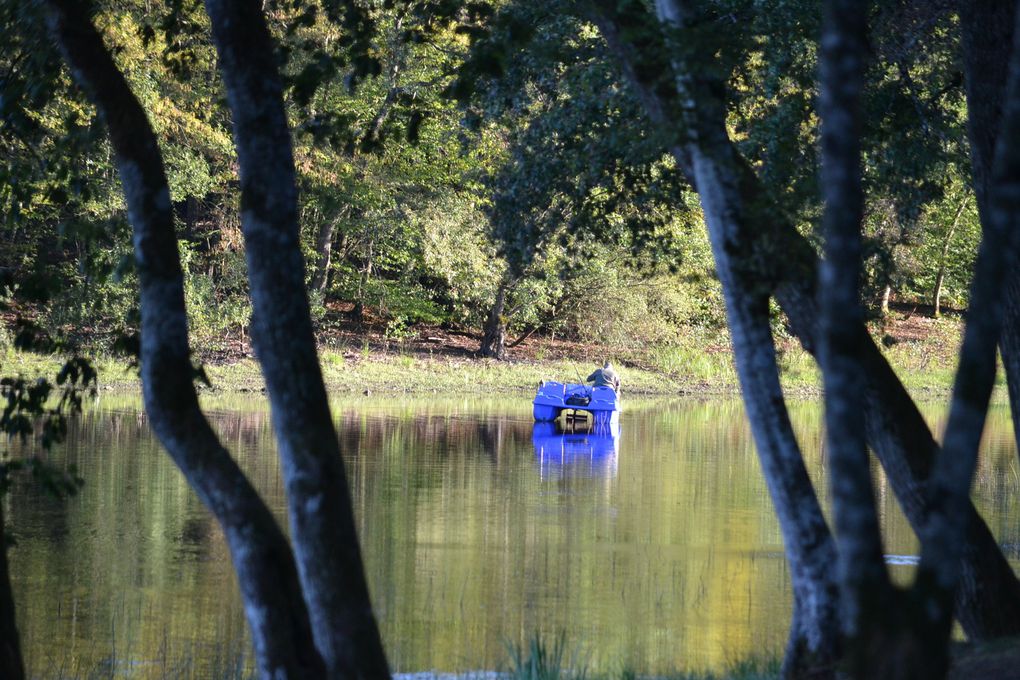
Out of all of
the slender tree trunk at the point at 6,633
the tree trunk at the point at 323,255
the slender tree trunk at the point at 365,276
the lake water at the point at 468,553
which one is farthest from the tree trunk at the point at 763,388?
the slender tree trunk at the point at 365,276

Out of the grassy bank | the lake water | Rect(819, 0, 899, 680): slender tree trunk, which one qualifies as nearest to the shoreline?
the grassy bank

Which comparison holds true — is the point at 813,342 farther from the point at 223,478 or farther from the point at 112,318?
the point at 112,318

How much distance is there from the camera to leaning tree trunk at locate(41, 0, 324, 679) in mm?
5160

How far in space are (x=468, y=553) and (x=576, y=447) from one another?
11.9 metres

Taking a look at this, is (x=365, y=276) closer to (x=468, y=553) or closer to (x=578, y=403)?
(x=578, y=403)

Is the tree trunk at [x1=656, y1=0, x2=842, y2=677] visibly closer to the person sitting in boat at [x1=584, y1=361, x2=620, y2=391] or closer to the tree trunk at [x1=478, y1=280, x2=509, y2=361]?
the person sitting in boat at [x1=584, y1=361, x2=620, y2=391]

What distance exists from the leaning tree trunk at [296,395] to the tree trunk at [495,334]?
34661mm

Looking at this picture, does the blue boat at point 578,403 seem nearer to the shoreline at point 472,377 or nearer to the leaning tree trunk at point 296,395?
the shoreline at point 472,377

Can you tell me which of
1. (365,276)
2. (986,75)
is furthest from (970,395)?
(365,276)

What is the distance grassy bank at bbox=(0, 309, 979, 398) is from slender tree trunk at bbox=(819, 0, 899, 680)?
30989mm

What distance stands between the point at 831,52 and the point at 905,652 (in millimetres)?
1523

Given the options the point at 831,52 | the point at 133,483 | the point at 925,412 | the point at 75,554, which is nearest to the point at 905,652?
the point at 831,52

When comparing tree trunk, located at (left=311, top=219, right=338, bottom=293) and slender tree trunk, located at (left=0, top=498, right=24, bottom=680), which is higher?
tree trunk, located at (left=311, top=219, right=338, bottom=293)

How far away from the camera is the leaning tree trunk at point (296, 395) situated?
5.09 metres
